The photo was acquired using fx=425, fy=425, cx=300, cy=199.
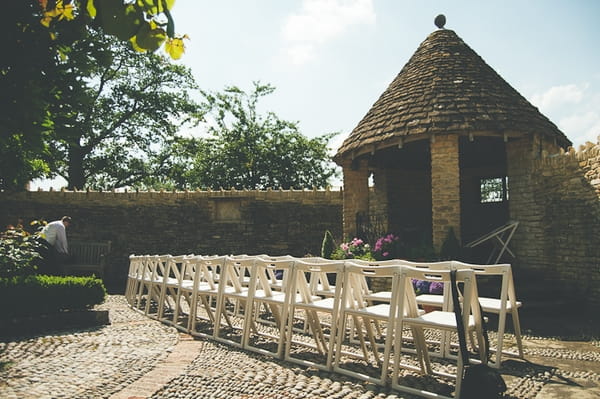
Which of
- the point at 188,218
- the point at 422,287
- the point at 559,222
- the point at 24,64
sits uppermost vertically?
the point at 24,64

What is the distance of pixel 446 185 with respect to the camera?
8500 millimetres

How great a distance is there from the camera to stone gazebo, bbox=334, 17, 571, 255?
27.6ft

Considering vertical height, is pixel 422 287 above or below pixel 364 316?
below

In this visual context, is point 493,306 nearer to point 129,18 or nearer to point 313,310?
point 313,310

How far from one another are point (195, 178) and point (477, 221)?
15.0 meters

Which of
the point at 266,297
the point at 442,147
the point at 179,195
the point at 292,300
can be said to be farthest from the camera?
the point at 179,195

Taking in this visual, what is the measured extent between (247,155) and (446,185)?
15.6 meters

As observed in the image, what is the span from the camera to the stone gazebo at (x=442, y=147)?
27.6 feet

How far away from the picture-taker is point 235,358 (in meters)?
4.25

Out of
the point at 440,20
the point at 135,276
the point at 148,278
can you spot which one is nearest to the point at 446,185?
the point at 440,20

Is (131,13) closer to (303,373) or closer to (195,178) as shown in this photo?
(303,373)

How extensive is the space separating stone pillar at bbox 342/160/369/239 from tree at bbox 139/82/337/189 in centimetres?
1202

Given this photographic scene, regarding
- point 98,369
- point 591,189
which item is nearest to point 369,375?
point 98,369

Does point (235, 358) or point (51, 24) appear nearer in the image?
point (51, 24)
